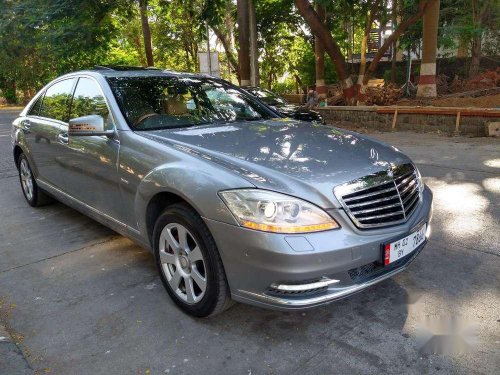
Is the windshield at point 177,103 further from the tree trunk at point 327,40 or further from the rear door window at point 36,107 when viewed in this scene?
the tree trunk at point 327,40

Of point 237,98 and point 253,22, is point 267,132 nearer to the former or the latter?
point 237,98

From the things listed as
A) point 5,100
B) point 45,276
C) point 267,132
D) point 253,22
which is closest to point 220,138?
point 267,132

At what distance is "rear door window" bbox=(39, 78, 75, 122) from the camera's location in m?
4.41

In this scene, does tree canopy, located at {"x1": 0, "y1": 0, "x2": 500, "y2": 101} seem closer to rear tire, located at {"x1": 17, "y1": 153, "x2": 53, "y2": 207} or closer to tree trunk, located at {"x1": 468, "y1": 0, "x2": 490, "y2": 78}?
tree trunk, located at {"x1": 468, "y1": 0, "x2": 490, "y2": 78}

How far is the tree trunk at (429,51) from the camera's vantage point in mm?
12992

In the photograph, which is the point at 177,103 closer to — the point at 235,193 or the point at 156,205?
the point at 156,205

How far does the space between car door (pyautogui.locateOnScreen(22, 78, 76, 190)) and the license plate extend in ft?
10.1

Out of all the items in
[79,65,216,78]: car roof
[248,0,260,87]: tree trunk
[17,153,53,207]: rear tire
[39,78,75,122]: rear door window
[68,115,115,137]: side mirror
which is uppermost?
[248,0,260,87]: tree trunk

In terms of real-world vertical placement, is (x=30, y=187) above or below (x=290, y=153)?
below

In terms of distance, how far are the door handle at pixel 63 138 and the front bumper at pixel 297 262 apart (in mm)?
2230

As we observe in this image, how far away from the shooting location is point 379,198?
8.79 ft

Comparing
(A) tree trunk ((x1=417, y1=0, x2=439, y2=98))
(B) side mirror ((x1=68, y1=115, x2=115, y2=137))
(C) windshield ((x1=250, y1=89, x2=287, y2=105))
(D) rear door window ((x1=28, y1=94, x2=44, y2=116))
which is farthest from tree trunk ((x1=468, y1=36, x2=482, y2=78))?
(B) side mirror ((x1=68, y1=115, x2=115, y2=137))

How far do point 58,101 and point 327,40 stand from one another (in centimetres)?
1009

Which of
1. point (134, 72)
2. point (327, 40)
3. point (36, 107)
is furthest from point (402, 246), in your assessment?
point (327, 40)
